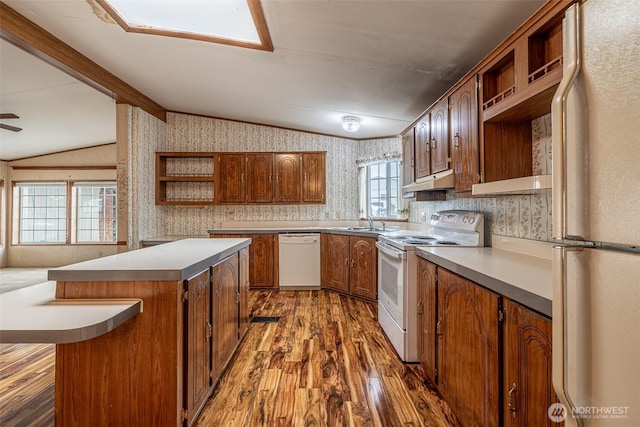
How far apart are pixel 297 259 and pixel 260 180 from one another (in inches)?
53.1

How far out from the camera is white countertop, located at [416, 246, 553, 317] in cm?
100

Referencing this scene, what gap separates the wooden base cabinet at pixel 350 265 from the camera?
12.1 feet

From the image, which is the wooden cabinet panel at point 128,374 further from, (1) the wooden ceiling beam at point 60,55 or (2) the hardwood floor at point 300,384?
(1) the wooden ceiling beam at point 60,55

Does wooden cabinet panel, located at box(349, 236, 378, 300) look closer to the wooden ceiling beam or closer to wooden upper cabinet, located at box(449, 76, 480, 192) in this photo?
wooden upper cabinet, located at box(449, 76, 480, 192)

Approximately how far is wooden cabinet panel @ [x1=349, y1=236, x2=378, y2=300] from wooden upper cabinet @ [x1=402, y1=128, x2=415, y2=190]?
2.81ft

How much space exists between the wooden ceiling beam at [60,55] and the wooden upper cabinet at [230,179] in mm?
1307

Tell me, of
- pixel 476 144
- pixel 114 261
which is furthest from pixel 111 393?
pixel 476 144

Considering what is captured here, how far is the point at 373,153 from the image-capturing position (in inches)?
188

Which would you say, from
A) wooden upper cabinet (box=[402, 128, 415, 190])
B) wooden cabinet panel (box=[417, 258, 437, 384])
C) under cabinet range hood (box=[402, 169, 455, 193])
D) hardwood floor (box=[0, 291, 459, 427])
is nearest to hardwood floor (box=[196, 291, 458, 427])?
hardwood floor (box=[0, 291, 459, 427])

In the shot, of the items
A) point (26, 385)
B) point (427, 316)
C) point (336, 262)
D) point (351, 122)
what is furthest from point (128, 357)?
point (351, 122)

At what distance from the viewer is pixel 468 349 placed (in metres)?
1.45

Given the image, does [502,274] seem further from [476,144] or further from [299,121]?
[299,121]

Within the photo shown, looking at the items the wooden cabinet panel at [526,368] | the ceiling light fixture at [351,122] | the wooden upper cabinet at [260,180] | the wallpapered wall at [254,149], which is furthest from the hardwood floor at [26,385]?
the ceiling light fixture at [351,122]

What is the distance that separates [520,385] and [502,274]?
42 cm
